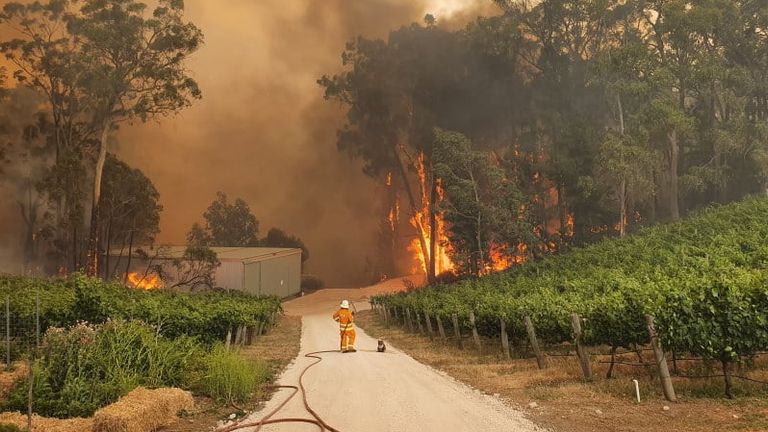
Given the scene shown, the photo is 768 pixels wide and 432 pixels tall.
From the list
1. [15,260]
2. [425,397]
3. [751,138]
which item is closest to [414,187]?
[751,138]

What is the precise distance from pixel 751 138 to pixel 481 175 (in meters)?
26.2

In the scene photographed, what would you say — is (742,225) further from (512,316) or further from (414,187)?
(414,187)

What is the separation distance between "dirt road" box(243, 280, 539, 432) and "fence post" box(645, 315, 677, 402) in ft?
9.97

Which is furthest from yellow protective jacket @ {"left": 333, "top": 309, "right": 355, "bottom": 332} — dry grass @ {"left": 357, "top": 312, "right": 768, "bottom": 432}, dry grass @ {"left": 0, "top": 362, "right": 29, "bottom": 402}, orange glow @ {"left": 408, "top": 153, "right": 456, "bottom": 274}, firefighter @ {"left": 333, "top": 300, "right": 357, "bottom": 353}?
orange glow @ {"left": 408, "top": 153, "right": 456, "bottom": 274}

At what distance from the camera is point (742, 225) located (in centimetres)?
3375

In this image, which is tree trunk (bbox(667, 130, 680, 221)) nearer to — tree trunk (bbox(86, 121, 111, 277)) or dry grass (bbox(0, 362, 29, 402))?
dry grass (bbox(0, 362, 29, 402))

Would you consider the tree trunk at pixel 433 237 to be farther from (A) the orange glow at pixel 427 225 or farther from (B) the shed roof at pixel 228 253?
(B) the shed roof at pixel 228 253

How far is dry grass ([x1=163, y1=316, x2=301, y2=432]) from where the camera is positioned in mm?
10086

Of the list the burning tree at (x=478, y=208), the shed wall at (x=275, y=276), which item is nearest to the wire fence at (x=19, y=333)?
the shed wall at (x=275, y=276)

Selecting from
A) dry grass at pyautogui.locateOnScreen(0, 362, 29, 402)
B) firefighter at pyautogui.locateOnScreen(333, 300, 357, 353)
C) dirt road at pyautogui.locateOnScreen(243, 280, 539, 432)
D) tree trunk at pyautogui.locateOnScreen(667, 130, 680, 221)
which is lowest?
dirt road at pyautogui.locateOnScreen(243, 280, 539, 432)

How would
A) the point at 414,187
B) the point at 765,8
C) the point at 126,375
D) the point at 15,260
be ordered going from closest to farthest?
the point at 126,375
the point at 765,8
the point at 15,260
the point at 414,187

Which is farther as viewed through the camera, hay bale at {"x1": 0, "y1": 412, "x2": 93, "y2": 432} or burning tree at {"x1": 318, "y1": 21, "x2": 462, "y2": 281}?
burning tree at {"x1": 318, "y1": 21, "x2": 462, "y2": 281}

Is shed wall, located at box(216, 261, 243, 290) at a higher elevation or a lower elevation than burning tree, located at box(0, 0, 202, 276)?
lower

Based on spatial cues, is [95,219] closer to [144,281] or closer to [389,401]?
[144,281]
